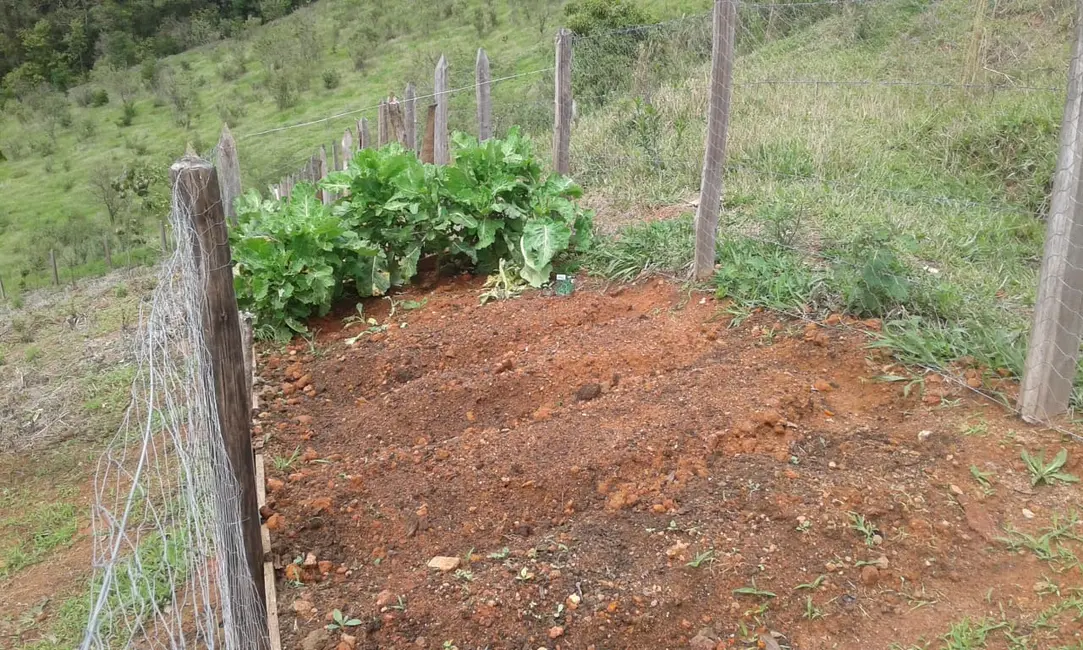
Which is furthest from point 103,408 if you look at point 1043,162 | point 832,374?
point 1043,162

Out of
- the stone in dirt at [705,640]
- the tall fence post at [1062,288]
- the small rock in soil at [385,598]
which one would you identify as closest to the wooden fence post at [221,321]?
the small rock in soil at [385,598]

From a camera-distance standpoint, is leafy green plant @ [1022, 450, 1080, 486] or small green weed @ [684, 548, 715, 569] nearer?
small green weed @ [684, 548, 715, 569]

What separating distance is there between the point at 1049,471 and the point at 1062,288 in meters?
0.67

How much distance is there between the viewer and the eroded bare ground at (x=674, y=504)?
8.45 ft

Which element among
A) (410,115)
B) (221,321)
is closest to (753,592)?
(221,321)

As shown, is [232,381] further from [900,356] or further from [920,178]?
[920,178]

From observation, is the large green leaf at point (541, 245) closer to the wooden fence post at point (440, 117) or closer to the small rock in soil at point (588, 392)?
the small rock in soil at point (588, 392)

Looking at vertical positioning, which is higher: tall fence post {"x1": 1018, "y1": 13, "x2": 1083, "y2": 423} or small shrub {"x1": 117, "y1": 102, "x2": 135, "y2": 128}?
tall fence post {"x1": 1018, "y1": 13, "x2": 1083, "y2": 423}

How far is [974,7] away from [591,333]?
518 cm

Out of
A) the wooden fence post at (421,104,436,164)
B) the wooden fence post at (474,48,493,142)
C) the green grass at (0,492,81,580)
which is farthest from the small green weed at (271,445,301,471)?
the wooden fence post at (421,104,436,164)

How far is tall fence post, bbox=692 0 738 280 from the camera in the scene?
4418 mm

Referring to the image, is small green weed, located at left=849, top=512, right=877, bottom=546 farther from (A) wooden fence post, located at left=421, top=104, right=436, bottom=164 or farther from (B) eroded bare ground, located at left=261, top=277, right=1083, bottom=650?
(A) wooden fence post, located at left=421, top=104, right=436, bottom=164

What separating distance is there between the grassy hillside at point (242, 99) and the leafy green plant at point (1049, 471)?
11.0 metres

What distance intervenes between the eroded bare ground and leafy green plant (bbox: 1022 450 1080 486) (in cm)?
2
